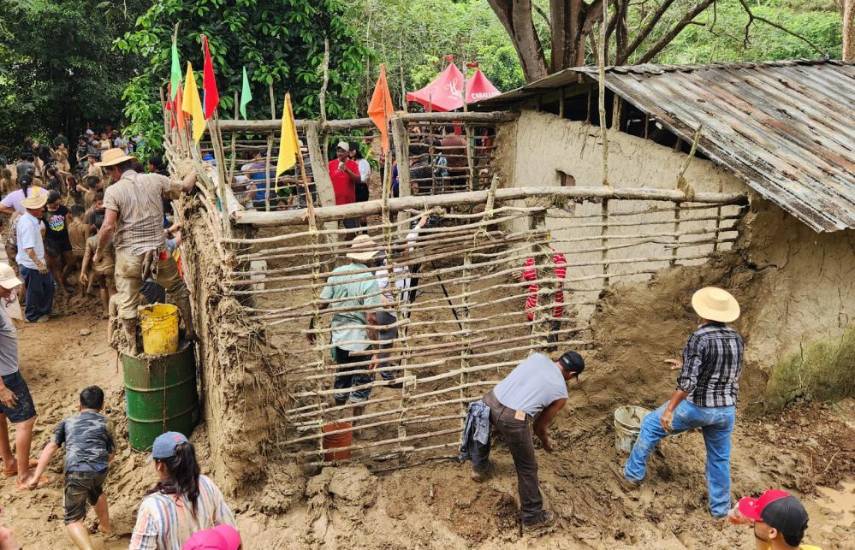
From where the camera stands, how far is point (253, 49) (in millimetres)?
10430

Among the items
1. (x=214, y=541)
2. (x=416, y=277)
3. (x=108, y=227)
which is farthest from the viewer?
(x=108, y=227)

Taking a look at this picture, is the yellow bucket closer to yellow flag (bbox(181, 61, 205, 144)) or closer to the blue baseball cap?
yellow flag (bbox(181, 61, 205, 144))

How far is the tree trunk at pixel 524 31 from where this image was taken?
32.5 feet

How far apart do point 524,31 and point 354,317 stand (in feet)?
22.8

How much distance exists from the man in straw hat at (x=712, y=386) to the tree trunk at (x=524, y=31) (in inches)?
276

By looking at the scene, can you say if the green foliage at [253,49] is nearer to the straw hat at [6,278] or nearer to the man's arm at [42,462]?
the straw hat at [6,278]

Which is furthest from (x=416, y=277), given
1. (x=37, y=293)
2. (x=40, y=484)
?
(x=37, y=293)

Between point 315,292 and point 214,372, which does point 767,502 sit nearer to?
point 315,292

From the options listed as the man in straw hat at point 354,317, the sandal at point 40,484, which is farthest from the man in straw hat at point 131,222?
the man in straw hat at point 354,317

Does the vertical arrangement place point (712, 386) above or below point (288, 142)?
below

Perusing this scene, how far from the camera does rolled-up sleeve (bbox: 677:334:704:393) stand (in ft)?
13.3

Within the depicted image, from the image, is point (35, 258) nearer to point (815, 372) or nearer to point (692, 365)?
point (692, 365)

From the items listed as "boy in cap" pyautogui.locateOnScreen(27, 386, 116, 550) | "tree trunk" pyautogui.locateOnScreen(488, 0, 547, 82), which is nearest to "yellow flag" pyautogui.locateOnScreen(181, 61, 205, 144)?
"boy in cap" pyautogui.locateOnScreen(27, 386, 116, 550)

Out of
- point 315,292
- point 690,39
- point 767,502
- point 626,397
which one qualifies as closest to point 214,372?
point 315,292
